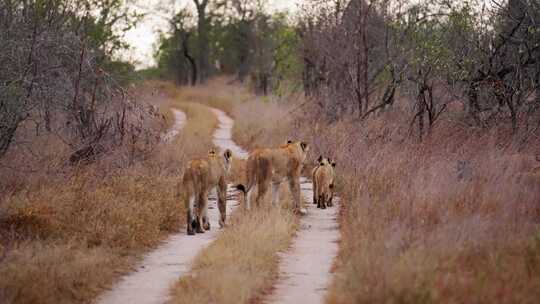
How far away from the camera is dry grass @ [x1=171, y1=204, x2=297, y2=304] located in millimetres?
8852

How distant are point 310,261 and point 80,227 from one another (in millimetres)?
3261

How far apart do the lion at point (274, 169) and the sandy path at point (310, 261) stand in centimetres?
65

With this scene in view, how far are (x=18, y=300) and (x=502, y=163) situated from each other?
8487 mm

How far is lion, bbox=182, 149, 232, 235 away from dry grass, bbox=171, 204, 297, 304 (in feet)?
1.61

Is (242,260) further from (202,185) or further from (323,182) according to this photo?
(323,182)

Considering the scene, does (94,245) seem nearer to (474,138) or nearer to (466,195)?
(466,195)

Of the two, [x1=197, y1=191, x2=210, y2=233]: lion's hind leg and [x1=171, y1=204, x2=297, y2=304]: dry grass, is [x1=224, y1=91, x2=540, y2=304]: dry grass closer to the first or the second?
[x1=171, y1=204, x2=297, y2=304]: dry grass

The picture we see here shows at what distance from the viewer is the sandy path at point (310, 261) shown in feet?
30.5

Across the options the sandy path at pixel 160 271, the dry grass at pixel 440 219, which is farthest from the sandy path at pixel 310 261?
the sandy path at pixel 160 271

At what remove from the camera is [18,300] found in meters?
8.52

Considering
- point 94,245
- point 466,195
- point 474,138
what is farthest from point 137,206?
point 474,138

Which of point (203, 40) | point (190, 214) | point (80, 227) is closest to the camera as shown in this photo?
point (80, 227)

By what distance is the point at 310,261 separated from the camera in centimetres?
1107

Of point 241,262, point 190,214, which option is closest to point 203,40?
point 190,214
